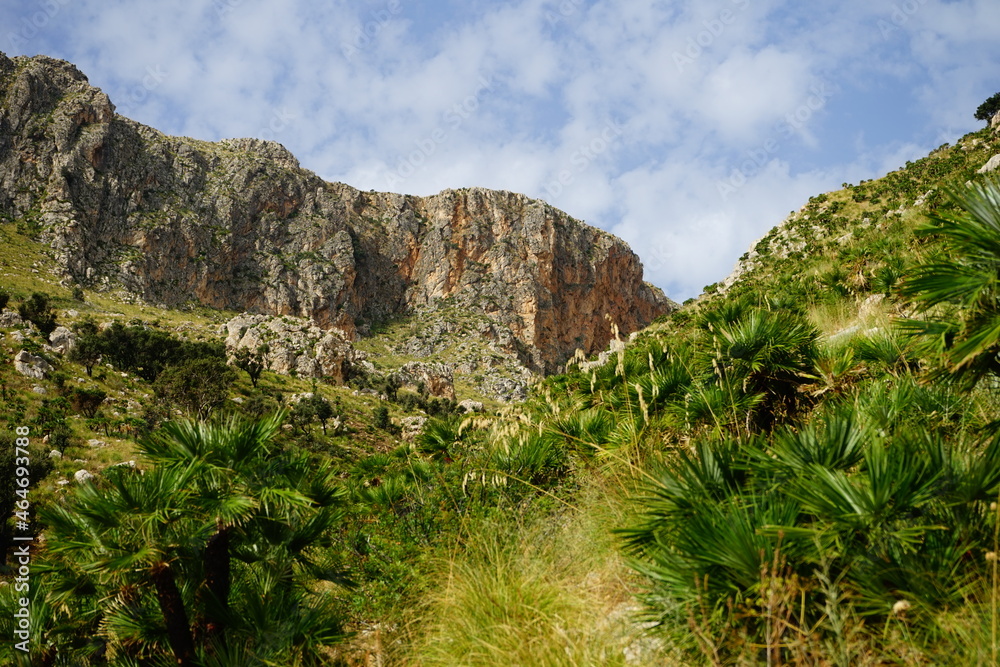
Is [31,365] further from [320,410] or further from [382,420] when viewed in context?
[382,420]

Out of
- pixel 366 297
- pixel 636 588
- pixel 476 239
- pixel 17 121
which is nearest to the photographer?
pixel 636 588

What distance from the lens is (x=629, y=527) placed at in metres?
2.55

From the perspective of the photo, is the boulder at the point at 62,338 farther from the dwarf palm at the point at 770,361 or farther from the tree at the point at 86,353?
the dwarf palm at the point at 770,361

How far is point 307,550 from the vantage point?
383cm

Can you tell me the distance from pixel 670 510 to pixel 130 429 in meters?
27.5

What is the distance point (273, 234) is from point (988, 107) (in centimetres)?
9355

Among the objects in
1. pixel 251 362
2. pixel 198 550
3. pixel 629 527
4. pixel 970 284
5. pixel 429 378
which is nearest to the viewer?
pixel 970 284

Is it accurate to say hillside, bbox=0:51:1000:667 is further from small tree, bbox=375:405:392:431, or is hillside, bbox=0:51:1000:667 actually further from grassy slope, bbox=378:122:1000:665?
small tree, bbox=375:405:392:431

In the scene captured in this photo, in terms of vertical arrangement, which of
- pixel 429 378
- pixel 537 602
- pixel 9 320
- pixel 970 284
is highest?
pixel 9 320

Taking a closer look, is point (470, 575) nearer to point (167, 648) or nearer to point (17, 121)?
point (167, 648)

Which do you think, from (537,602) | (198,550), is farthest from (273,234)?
(537,602)

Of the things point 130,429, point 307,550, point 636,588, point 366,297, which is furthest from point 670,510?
point 366,297

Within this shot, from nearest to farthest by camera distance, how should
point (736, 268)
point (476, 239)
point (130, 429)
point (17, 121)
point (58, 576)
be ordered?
point (58, 576) < point (130, 429) < point (736, 268) < point (17, 121) < point (476, 239)

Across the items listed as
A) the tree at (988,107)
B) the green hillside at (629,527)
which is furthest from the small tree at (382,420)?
the tree at (988,107)
